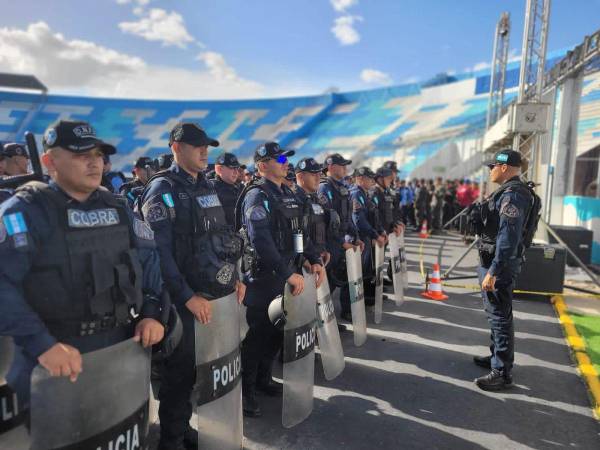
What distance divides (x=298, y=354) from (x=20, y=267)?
6.30 feet

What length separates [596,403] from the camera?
3422mm

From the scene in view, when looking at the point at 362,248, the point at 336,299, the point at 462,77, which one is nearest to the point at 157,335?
the point at 362,248

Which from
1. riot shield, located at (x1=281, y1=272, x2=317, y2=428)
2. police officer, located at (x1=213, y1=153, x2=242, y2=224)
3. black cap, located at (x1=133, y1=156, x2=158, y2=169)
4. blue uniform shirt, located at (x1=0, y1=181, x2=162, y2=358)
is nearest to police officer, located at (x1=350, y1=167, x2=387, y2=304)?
police officer, located at (x1=213, y1=153, x2=242, y2=224)

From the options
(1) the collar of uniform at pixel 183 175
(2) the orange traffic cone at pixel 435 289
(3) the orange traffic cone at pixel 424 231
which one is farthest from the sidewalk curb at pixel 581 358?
(3) the orange traffic cone at pixel 424 231

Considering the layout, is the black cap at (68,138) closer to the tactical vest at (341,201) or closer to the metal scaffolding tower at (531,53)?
the tactical vest at (341,201)

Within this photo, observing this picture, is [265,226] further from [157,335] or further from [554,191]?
[554,191]

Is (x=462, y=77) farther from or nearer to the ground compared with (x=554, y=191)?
farther from the ground

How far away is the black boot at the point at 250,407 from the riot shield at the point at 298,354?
293 mm

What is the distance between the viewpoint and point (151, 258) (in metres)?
2.17

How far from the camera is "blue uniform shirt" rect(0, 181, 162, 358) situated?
1.59 meters

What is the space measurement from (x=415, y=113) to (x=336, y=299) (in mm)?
35732

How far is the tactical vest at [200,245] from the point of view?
2584 millimetres

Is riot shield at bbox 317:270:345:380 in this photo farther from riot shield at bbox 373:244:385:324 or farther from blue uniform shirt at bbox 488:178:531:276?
riot shield at bbox 373:244:385:324

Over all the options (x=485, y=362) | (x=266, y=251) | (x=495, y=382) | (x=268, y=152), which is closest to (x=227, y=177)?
(x=268, y=152)
